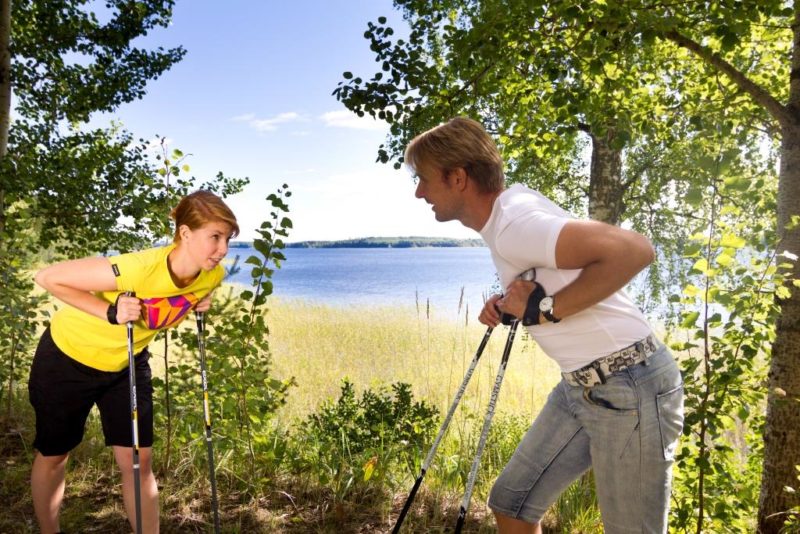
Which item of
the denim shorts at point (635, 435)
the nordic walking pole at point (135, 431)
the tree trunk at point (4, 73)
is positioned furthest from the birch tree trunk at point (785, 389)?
the tree trunk at point (4, 73)

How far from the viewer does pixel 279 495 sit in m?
3.74

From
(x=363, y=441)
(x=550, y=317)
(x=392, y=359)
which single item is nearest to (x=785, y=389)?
(x=550, y=317)

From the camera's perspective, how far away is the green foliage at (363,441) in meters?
3.82

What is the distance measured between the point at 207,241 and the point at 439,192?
1114 mm

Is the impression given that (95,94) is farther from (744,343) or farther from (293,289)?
(293,289)

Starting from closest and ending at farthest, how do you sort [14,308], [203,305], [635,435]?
[635,435], [203,305], [14,308]

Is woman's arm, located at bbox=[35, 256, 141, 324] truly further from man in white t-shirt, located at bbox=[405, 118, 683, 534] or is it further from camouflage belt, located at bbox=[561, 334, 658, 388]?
camouflage belt, located at bbox=[561, 334, 658, 388]

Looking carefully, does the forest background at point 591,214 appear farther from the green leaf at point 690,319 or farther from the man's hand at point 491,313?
the man's hand at point 491,313

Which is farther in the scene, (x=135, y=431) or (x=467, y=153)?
(x=135, y=431)

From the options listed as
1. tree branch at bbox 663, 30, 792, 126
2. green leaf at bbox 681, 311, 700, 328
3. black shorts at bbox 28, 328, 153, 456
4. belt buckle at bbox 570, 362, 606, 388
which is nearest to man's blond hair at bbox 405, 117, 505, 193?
belt buckle at bbox 570, 362, 606, 388

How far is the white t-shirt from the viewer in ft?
5.62

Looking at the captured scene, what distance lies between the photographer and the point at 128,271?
8.33 feet

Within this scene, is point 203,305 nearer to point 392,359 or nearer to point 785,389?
point 785,389

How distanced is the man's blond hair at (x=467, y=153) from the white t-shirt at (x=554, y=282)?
10 centimetres
